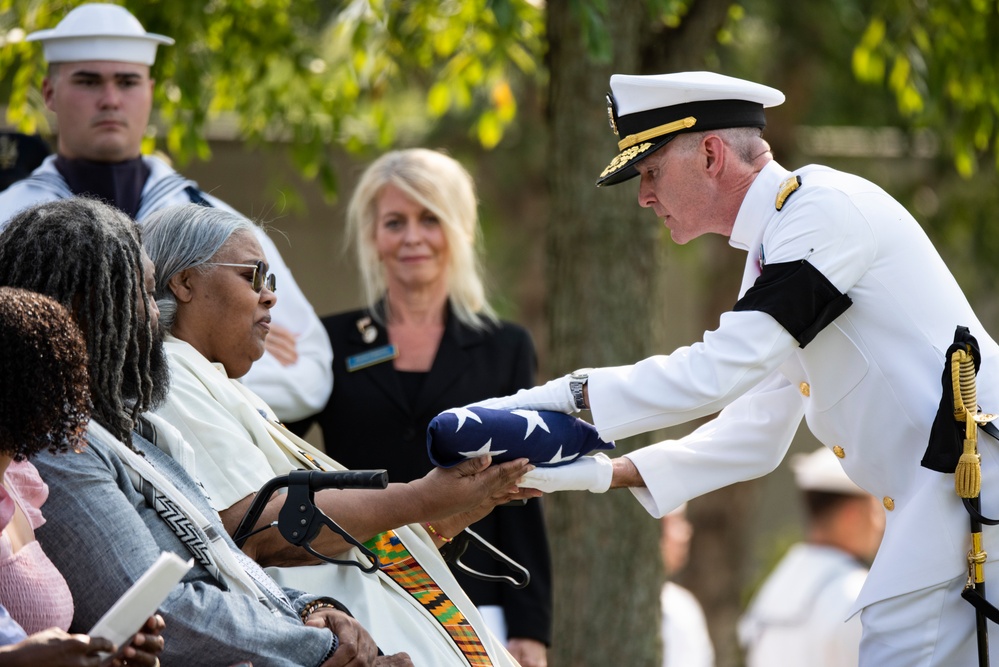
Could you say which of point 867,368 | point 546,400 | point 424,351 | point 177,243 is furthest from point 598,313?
point 177,243

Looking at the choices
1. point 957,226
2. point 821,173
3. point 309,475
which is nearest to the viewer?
point 309,475

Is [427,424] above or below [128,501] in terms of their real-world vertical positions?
below

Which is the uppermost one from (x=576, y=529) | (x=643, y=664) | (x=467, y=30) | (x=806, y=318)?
(x=467, y=30)

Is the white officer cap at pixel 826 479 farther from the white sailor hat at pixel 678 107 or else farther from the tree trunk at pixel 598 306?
the white sailor hat at pixel 678 107

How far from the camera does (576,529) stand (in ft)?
18.5

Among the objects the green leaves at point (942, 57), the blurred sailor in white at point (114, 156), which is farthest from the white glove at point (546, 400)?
the green leaves at point (942, 57)

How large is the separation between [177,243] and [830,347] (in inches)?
64.4

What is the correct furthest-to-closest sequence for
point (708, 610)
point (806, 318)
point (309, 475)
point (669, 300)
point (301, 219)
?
point (669, 300) < point (301, 219) < point (708, 610) < point (806, 318) < point (309, 475)

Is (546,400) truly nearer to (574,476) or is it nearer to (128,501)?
(574,476)

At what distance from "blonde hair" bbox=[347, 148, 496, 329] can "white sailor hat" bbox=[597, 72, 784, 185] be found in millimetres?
1401

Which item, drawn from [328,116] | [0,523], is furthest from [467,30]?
[0,523]

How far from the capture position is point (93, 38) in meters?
4.84

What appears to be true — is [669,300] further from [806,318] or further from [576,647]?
[806,318]

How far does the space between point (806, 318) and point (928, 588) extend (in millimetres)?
707
